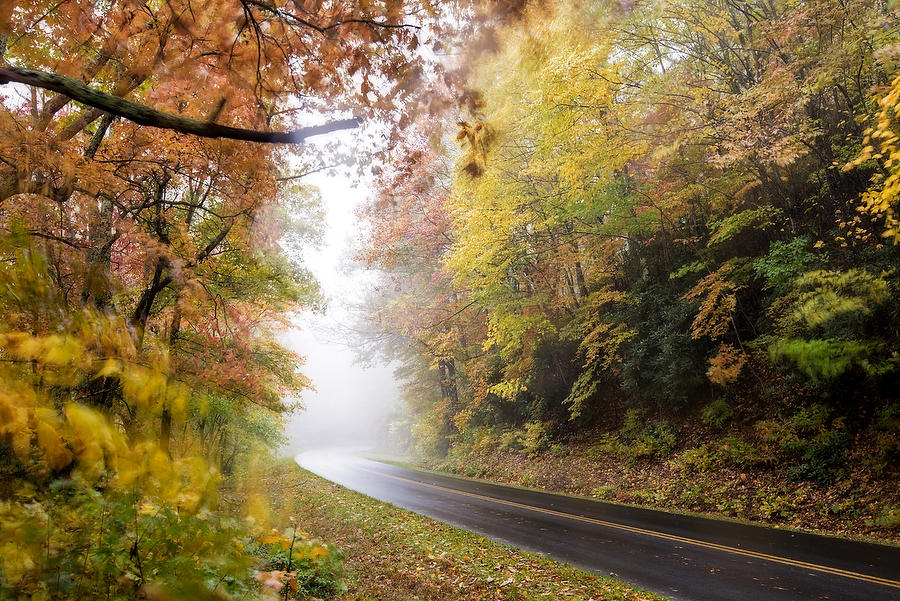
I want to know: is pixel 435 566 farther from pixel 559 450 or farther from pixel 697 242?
pixel 697 242

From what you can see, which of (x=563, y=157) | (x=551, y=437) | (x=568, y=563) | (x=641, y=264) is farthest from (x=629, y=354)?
(x=568, y=563)

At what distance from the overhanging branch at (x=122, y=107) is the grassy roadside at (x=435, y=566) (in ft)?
17.2

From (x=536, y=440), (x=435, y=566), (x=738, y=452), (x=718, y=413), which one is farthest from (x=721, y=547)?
(x=536, y=440)

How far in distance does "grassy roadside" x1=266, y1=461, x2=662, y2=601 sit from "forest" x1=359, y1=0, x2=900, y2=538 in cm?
528

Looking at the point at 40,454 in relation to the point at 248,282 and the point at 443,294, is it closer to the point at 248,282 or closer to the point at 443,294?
the point at 248,282

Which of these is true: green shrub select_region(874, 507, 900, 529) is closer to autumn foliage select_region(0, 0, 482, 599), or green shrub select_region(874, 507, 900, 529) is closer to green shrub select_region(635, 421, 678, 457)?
green shrub select_region(635, 421, 678, 457)

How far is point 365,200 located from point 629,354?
44.7ft

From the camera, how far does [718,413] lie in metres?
12.7

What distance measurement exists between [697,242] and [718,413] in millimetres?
5188

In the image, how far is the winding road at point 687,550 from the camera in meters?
5.92

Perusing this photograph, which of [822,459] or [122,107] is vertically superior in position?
[122,107]

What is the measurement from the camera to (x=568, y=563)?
7.25m

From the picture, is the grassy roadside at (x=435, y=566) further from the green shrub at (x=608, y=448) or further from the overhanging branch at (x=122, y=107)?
the green shrub at (x=608, y=448)

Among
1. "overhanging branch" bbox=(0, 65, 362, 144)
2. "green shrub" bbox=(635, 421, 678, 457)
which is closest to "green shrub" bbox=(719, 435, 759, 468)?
"green shrub" bbox=(635, 421, 678, 457)
